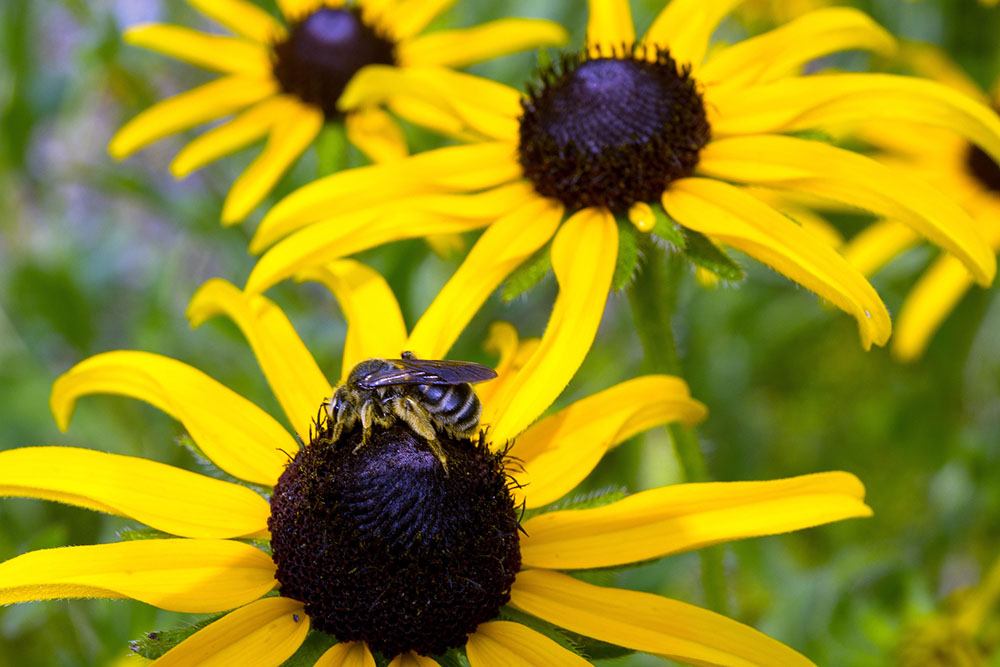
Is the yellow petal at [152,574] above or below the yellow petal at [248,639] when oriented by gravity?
above

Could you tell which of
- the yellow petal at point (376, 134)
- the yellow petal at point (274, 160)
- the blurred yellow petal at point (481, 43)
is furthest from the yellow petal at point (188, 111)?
the blurred yellow petal at point (481, 43)

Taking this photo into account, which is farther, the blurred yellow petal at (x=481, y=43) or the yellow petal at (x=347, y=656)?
the blurred yellow petal at (x=481, y=43)

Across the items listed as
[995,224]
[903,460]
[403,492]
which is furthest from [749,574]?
[403,492]

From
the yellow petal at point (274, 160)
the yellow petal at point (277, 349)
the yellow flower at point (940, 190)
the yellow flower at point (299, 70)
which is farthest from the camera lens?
the yellow flower at point (940, 190)

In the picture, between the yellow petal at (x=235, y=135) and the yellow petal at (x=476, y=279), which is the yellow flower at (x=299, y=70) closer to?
the yellow petal at (x=235, y=135)

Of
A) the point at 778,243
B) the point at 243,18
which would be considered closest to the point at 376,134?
the point at 243,18

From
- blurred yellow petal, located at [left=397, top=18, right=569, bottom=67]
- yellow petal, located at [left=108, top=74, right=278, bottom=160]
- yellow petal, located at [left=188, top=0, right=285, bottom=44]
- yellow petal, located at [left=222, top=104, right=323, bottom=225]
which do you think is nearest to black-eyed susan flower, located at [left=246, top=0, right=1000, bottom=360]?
yellow petal, located at [left=222, top=104, right=323, bottom=225]

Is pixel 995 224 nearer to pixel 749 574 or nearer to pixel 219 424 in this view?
pixel 749 574

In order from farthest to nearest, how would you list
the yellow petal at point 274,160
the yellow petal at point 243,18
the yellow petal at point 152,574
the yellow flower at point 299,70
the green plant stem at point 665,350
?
the yellow petal at point 243,18 → the yellow flower at point 299,70 → the yellow petal at point 274,160 → the green plant stem at point 665,350 → the yellow petal at point 152,574
